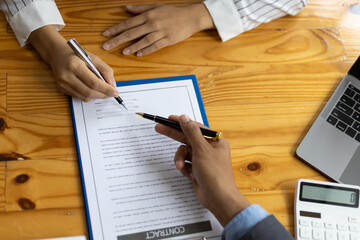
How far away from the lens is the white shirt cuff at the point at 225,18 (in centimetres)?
101

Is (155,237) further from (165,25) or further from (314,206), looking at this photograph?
(165,25)

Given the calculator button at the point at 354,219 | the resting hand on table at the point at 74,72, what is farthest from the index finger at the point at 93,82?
the calculator button at the point at 354,219

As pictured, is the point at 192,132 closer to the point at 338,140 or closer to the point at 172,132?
the point at 172,132

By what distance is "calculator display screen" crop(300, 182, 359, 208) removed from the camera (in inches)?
31.4

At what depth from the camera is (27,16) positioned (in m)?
0.90

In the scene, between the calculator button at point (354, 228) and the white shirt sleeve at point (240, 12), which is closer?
the calculator button at point (354, 228)

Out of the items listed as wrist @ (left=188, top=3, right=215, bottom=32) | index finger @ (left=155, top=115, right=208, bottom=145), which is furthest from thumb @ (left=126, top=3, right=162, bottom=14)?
index finger @ (left=155, top=115, right=208, bottom=145)

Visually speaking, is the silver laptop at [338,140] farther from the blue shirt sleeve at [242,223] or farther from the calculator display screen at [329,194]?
the blue shirt sleeve at [242,223]

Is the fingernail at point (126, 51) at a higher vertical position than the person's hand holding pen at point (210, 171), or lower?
higher

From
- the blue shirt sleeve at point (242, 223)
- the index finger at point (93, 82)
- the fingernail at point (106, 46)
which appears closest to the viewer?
the blue shirt sleeve at point (242, 223)

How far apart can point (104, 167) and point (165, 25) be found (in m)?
0.39

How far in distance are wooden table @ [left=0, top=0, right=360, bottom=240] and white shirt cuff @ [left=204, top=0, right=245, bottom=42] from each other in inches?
0.8

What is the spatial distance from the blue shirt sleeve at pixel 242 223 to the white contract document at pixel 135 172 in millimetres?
51

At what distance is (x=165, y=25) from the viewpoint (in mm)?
979
